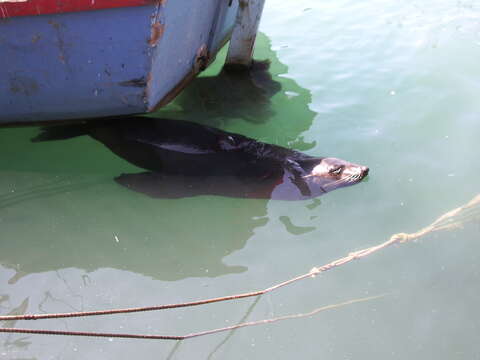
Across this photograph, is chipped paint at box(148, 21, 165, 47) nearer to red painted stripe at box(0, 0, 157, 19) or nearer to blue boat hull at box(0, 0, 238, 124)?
blue boat hull at box(0, 0, 238, 124)

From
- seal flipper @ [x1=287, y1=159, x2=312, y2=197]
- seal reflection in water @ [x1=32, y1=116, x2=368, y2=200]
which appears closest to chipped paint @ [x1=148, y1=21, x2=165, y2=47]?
seal reflection in water @ [x1=32, y1=116, x2=368, y2=200]

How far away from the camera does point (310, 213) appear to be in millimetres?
4012

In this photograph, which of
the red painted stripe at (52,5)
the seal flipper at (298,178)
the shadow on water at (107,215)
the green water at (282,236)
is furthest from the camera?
the seal flipper at (298,178)

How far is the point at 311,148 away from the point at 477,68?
106 inches

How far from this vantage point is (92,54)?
4.39 m

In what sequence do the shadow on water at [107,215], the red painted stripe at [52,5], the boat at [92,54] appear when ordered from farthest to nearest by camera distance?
the boat at [92,54] → the red painted stripe at [52,5] → the shadow on water at [107,215]

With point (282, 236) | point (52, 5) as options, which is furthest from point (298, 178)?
point (52, 5)

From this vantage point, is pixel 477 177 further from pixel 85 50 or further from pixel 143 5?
pixel 85 50

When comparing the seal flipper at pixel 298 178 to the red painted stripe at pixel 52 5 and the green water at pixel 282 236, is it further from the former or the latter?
the red painted stripe at pixel 52 5

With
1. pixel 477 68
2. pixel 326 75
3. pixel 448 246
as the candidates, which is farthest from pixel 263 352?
pixel 477 68

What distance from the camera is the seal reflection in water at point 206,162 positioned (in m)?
4.30

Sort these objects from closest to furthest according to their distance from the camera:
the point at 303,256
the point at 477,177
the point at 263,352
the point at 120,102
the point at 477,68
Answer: the point at 263,352, the point at 303,256, the point at 477,177, the point at 120,102, the point at 477,68

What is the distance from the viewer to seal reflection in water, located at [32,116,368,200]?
4.30 meters

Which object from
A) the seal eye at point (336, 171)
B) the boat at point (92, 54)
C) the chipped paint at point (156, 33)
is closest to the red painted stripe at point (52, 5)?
the boat at point (92, 54)
